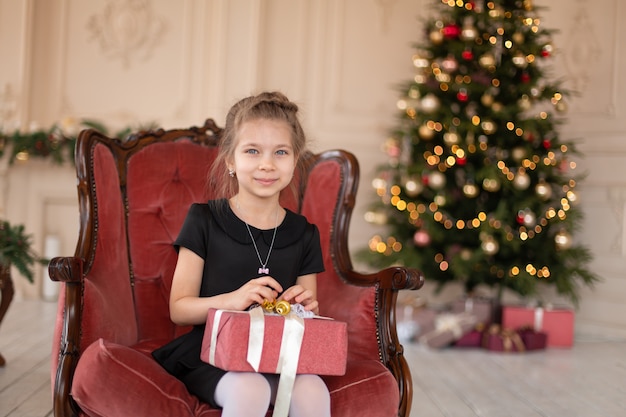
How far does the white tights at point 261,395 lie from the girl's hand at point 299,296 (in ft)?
0.72

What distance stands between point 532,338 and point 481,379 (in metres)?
0.97

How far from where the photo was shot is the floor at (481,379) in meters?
2.93

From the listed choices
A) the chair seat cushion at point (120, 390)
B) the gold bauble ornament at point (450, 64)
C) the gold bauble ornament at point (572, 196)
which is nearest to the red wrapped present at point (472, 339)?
the gold bauble ornament at point (572, 196)

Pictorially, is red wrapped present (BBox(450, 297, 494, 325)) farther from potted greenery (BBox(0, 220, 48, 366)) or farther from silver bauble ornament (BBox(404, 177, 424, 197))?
potted greenery (BBox(0, 220, 48, 366))

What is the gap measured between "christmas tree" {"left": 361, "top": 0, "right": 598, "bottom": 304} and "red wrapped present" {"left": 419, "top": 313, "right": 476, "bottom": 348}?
0.89ft

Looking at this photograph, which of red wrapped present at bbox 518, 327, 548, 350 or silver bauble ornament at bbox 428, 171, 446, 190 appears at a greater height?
silver bauble ornament at bbox 428, 171, 446, 190

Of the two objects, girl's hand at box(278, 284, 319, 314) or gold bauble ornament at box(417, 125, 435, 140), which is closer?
girl's hand at box(278, 284, 319, 314)

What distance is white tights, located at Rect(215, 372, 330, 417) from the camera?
1569 mm

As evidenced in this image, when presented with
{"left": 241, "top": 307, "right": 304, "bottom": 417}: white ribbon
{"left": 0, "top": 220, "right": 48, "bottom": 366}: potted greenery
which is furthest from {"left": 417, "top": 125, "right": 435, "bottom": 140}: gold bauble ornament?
{"left": 241, "top": 307, "right": 304, "bottom": 417}: white ribbon

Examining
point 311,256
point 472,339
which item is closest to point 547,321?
point 472,339

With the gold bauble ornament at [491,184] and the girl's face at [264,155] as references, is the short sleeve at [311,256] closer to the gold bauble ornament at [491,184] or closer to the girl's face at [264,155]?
the girl's face at [264,155]

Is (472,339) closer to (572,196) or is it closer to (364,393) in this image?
(572,196)

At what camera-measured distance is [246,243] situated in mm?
1973

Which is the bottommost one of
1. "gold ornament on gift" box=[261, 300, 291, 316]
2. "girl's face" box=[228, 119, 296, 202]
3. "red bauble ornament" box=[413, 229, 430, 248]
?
"gold ornament on gift" box=[261, 300, 291, 316]
